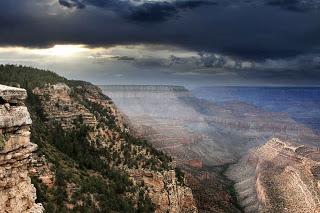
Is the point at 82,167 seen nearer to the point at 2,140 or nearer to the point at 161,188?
the point at 161,188

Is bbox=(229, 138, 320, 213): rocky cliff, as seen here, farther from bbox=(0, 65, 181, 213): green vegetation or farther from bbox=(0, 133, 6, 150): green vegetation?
bbox=(0, 133, 6, 150): green vegetation

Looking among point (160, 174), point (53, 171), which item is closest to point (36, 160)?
point (53, 171)

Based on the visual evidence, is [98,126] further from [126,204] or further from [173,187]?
[126,204]

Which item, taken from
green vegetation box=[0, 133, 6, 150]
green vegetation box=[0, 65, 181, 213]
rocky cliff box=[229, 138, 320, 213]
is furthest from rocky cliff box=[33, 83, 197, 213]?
green vegetation box=[0, 133, 6, 150]

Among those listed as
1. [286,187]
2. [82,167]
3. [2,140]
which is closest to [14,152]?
[2,140]

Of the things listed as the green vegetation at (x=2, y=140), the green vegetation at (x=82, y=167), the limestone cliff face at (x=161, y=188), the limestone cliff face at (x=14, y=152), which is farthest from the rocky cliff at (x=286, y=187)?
the green vegetation at (x=2, y=140)

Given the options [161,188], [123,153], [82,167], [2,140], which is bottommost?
[161,188]

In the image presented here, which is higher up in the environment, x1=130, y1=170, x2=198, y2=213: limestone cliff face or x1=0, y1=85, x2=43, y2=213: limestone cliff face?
x1=0, y1=85, x2=43, y2=213: limestone cliff face

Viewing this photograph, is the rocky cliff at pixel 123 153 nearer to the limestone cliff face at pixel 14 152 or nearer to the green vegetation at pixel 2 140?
the limestone cliff face at pixel 14 152
